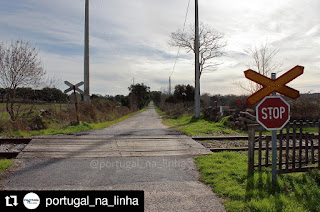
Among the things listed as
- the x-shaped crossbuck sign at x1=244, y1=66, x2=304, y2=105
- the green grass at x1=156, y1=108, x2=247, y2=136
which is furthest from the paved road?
the green grass at x1=156, y1=108, x2=247, y2=136

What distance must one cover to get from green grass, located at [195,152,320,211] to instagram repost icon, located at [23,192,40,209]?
9.88 ft

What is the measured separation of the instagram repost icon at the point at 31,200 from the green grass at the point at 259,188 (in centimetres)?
301

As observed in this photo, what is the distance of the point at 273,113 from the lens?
14.4 ft

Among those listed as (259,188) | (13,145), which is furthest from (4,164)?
(259,188)

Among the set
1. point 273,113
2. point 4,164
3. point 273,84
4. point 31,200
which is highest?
point 273,84

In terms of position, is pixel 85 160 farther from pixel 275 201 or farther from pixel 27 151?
pixel 275 201

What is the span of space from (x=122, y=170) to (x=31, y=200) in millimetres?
2192

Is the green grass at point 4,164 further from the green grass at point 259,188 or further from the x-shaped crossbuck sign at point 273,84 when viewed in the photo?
the x-shaped crossbuck sign at point 273,84

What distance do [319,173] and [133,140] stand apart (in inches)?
241

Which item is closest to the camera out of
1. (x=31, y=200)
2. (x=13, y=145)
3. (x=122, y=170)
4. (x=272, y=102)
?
(x=31, y=200)

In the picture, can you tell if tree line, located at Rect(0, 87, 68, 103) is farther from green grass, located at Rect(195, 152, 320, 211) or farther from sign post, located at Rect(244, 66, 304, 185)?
sign post, located at Rect(244, 66, 304, 185)

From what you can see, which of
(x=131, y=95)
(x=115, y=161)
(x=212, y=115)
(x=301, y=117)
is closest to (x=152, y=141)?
(x=115, y=161)

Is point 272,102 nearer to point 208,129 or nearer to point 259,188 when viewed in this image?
point 259,188

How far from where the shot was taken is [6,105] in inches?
490
